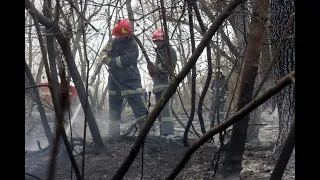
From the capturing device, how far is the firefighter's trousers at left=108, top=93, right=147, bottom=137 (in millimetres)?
6285

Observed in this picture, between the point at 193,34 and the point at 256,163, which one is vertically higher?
the point at 193,34

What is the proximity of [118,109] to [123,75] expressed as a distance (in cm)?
63

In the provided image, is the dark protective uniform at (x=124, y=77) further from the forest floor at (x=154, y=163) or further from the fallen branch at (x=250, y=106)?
the fallen branch at (x=250, y=106)

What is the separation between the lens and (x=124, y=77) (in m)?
6.45

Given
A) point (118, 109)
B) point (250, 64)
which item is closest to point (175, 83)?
point (250, 64)

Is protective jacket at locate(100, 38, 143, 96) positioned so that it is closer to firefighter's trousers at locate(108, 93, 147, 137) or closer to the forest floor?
firefighter's trousers at locate(108, 93, 147, 137)

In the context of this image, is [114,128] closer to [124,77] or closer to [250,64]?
[124,77]

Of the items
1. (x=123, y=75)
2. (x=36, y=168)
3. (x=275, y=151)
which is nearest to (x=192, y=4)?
(x=275, y=151)
